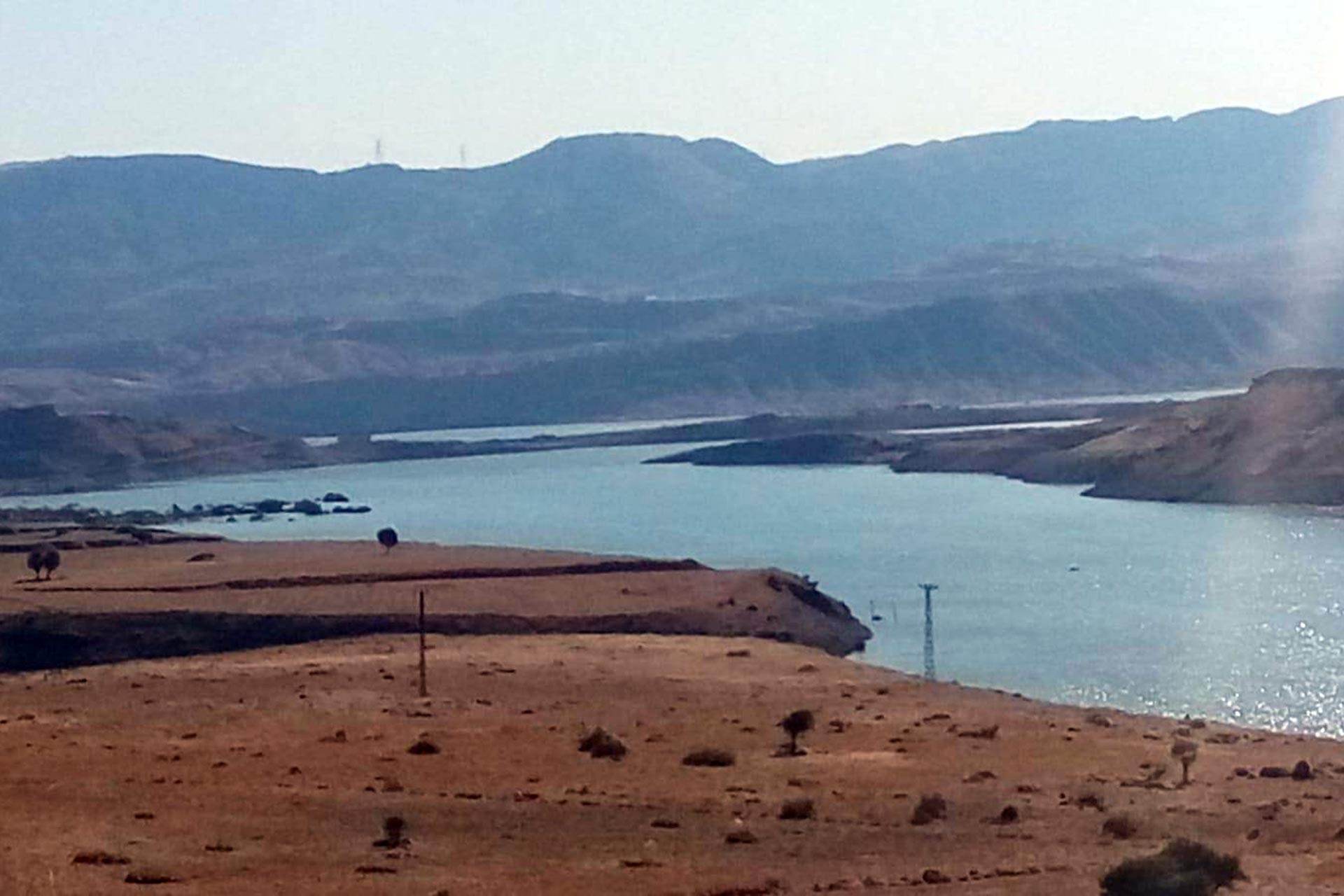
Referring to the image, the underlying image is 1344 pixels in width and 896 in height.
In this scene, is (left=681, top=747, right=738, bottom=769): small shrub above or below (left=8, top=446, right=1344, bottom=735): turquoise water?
above

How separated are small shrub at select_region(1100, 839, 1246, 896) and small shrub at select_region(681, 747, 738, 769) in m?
7.98

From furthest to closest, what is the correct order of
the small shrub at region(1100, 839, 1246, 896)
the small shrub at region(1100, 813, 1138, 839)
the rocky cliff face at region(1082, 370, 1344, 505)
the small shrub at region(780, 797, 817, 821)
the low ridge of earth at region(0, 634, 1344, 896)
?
the rocky cliff face at region(1082, 370, 1344, 505)
the small shrub at region(780, 797, 817, 821)
the small shrub at region(1100, 813, 1138, 839)
the low ridge of earth at region(0, 634, 1344, 896)
the small shrub at region(1100, 839, 1246, 896)

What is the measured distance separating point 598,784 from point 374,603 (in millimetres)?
26392

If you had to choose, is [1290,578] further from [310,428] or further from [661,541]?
[310,428]

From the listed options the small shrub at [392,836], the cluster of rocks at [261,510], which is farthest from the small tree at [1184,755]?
the cluster of rocks at [261,510]

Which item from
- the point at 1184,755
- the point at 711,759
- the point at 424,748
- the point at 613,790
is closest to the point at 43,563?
the point at 424,748

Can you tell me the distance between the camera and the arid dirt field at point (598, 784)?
15039 millimetres

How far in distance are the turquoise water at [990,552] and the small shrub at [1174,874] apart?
1864 cm

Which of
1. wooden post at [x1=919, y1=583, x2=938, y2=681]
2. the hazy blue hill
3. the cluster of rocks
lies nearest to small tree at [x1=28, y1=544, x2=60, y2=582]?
wooden post at [x1=919, y1=583, x2=938, y2=681]

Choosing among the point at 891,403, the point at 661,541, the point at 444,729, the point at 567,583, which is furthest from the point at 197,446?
the point at 444,729

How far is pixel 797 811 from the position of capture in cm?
1781

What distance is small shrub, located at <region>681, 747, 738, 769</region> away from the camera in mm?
21344

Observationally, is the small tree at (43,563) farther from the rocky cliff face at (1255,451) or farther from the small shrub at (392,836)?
the rocky cliff face at (1255,451)

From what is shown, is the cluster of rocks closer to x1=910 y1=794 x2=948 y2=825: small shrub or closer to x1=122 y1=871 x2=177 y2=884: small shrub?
x1=910 y1=794 x2=948 y2=825: small shrub
